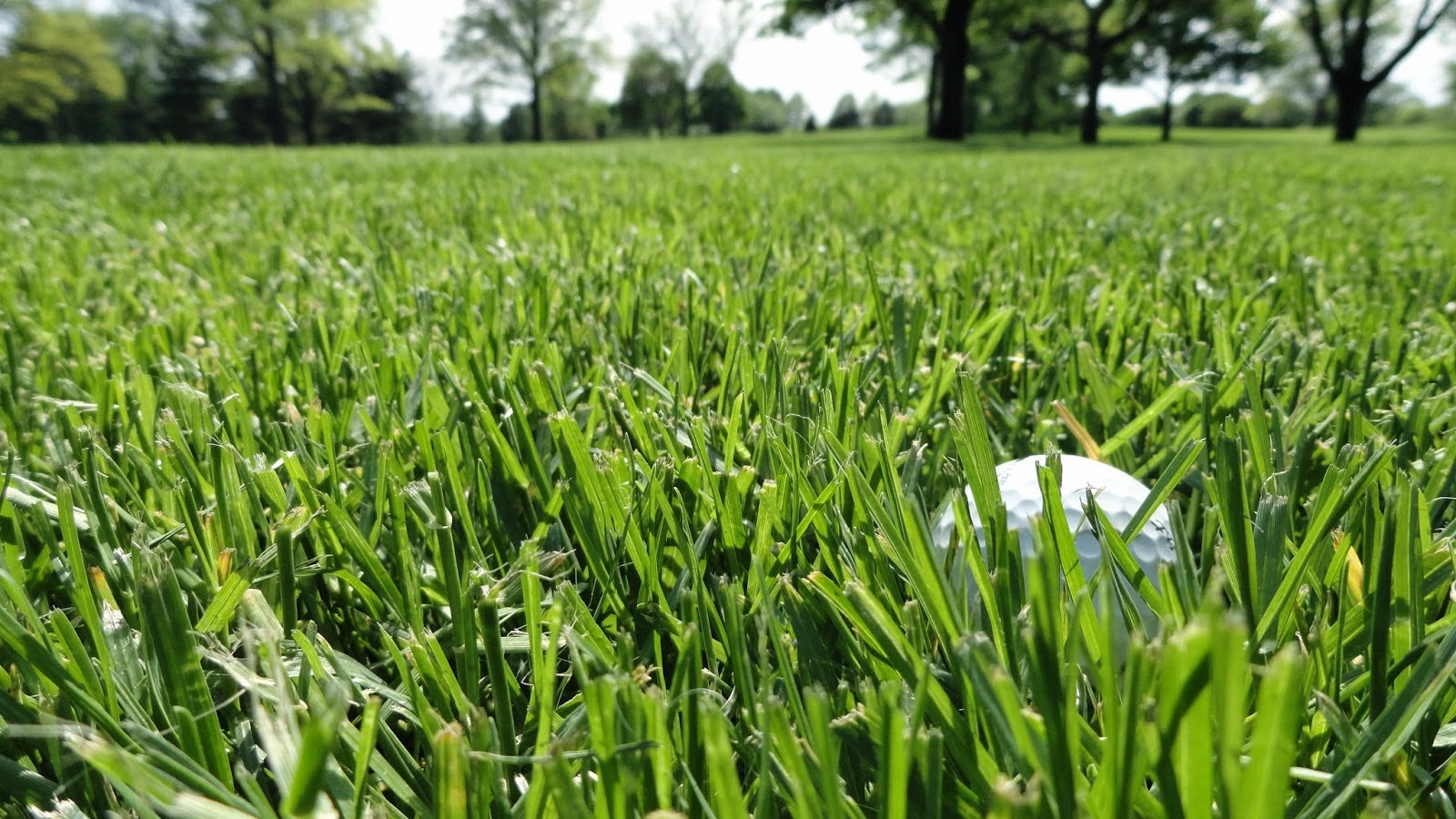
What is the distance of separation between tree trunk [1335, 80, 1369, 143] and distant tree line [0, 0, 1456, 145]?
2.3 inches

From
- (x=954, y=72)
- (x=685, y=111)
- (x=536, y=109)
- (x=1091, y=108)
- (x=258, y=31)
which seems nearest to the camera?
(x=954, y=72)

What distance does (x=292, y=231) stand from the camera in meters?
2.63

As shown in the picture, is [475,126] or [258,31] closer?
[258,31]

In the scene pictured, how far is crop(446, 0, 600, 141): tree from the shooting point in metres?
43.5

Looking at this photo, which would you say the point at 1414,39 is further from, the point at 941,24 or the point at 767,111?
the point at 767,111

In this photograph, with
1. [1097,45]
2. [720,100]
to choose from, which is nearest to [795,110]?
[720,100]

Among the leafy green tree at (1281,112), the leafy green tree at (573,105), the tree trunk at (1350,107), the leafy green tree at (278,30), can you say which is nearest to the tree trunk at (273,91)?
the leafy green tree at (278,30)

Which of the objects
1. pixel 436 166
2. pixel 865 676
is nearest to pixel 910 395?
pixel 865 676

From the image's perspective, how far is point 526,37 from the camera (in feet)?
145

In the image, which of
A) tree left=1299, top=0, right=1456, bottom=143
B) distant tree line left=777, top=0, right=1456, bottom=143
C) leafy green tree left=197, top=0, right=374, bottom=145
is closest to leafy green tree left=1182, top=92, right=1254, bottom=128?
distant tree line left=777, top=0, right=1456, bottom=143

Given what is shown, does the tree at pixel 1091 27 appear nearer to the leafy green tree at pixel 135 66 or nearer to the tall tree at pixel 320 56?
the tall tree at pixel 320 56

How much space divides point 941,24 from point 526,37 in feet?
96.3

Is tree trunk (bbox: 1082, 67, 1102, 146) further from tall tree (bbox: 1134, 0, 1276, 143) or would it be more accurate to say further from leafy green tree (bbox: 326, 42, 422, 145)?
leafy green tree (bbox: 326, 42, 422, 145)

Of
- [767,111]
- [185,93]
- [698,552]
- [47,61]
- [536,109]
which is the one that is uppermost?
[767,111]
